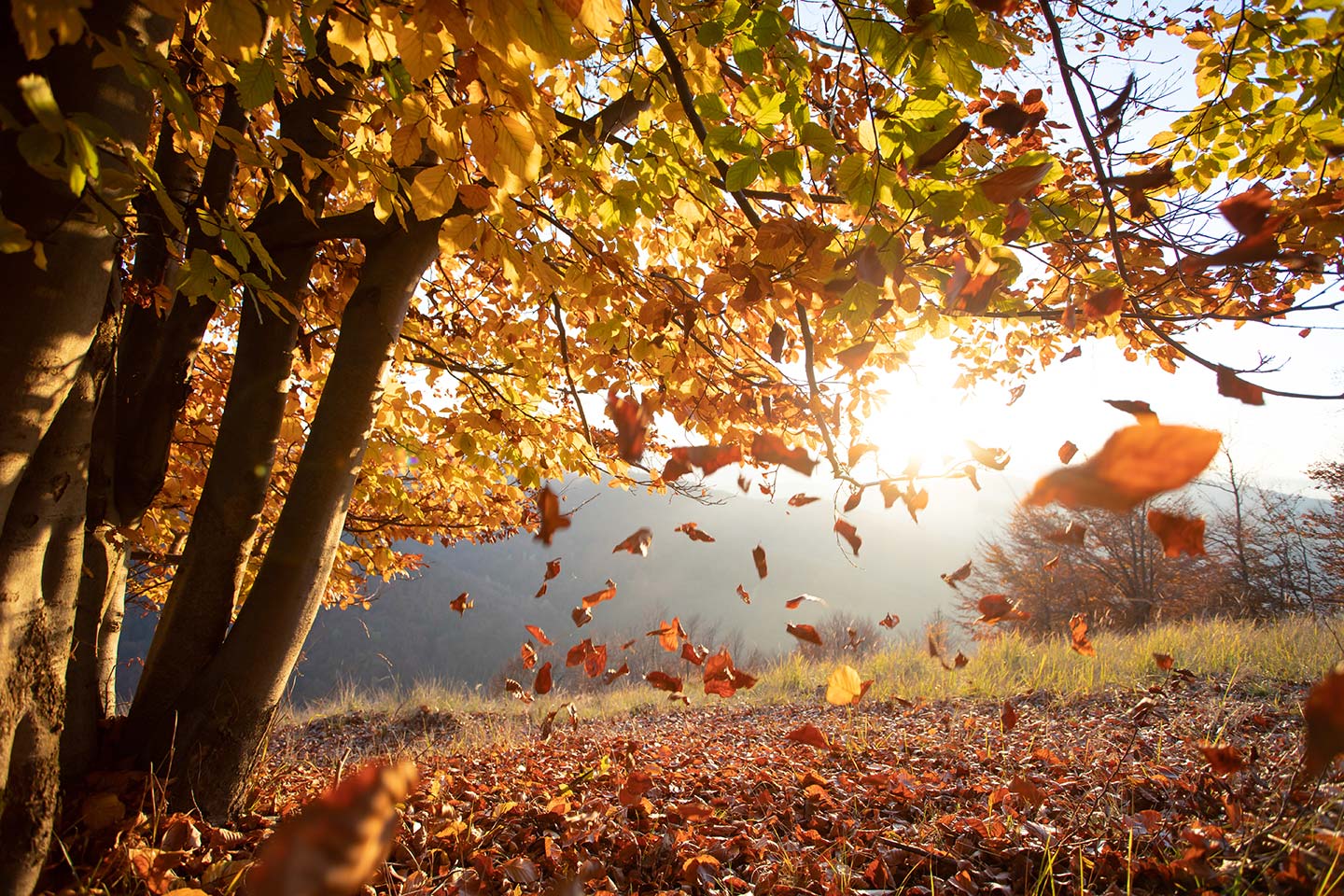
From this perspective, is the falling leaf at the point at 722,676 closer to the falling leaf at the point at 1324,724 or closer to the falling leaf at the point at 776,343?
the falling leaf at the point at 776,343

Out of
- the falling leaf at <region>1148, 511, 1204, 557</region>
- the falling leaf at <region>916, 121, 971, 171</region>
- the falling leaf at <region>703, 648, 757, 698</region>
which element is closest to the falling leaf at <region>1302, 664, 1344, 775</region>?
the falling leaf at <region>1148, 511, 1204, 557</region>

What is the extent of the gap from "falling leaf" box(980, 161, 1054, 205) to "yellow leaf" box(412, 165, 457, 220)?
4.25 ft

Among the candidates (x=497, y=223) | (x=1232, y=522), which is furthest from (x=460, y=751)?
(x=1232, y=522)

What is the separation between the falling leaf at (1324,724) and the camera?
1167mm

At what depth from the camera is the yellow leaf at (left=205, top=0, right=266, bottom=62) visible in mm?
1151

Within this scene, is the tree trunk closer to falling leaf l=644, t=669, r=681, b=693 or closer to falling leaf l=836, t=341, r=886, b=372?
falling leaf l=644, t=669, r=681, b=693

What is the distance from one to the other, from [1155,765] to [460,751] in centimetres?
452

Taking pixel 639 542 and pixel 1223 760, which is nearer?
pixel 1223 760

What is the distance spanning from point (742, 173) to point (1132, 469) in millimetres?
1085

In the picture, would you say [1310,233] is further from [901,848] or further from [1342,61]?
[901,848]

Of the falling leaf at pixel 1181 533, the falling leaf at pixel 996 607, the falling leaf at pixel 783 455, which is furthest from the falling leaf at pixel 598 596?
the falling leaf at pixel 1181 533

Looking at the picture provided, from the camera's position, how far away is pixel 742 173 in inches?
59.5

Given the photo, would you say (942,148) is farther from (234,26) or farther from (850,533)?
(234,26)

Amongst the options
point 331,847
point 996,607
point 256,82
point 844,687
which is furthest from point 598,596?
point 256,82
